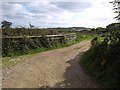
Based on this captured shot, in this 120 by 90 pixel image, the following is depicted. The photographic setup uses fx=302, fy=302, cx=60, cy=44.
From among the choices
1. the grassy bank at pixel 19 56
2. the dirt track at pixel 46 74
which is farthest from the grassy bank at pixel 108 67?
the grassy bank at pixel 19 56

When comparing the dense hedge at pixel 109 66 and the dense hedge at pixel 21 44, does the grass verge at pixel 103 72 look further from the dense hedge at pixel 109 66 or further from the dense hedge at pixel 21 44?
the dense hedge at pixel 21 44

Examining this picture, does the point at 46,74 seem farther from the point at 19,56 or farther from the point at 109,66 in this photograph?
the point at 19,56

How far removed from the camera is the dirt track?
1246cm

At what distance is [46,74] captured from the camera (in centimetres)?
1427

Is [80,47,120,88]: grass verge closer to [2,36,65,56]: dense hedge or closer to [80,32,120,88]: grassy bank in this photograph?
[80,32,120,88]: grassy bank

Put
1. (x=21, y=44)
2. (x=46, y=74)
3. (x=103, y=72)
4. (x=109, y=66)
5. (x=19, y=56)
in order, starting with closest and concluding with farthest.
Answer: (x=109, y=66) < (x=103, y=72) < (x=46, y=74) < (x=19, y=56) < (x=21, y=44)

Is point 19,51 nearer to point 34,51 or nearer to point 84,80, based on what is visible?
point 34,51

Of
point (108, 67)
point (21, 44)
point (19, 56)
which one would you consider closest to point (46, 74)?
point (108, 67)

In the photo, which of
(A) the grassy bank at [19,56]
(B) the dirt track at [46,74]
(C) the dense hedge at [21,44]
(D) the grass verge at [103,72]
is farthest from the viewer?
(C) the dense hedge at [21,44]

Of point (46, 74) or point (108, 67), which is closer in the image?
point (108, 67)

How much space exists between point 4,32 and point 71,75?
963 cm

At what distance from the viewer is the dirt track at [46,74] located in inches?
491

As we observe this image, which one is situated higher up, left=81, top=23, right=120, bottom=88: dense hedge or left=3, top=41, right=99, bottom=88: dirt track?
left=81, top=23, right=120, bottom=88: dense hedge

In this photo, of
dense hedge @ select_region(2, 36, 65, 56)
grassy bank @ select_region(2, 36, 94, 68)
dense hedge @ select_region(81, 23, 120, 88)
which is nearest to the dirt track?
dense hedge @ select_region(81, 23, 120, 88)
